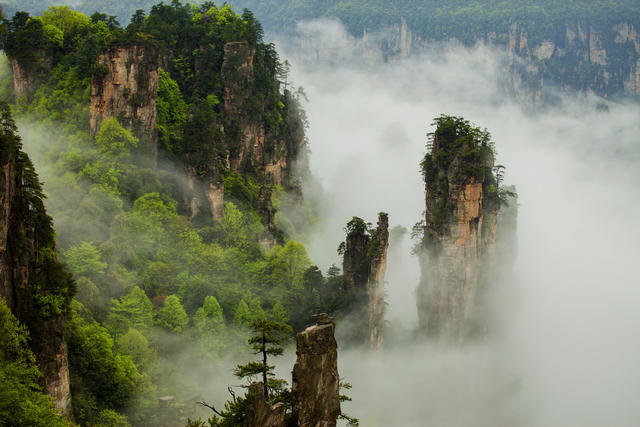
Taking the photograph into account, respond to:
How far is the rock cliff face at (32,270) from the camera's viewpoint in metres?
37.2

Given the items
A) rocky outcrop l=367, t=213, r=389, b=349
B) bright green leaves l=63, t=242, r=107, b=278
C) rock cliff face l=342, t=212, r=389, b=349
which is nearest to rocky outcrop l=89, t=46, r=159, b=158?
bright green leaves l=63, t=242, r=107, b=278

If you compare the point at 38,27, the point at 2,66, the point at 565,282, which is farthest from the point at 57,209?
the point at 565,282

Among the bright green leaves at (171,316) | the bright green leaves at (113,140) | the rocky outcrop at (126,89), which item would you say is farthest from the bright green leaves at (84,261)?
the rocky outcrop at (126,89)

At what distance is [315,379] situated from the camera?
31.4 metres

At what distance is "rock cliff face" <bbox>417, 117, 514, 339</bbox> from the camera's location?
75.6 m

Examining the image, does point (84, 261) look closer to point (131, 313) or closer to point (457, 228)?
point (131, 313)

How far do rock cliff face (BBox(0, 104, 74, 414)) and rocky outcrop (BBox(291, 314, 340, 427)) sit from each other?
623 inches

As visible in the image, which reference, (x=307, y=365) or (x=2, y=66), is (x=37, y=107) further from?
(x=307, y=365)

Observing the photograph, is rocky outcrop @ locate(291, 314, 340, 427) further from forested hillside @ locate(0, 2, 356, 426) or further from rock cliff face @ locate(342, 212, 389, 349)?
rock cliff face @ locate(342, 212, 389, 349)

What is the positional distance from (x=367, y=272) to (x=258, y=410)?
46692 mm

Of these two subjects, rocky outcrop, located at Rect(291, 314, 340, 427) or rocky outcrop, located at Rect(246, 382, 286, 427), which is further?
rocky outcrop, located at Rect(291, 314, 340, 427)

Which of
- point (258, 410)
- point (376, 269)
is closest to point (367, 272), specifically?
point (376, 269)

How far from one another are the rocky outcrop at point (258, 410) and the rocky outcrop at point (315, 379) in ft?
5.60

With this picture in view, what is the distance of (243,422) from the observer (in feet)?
99.8
